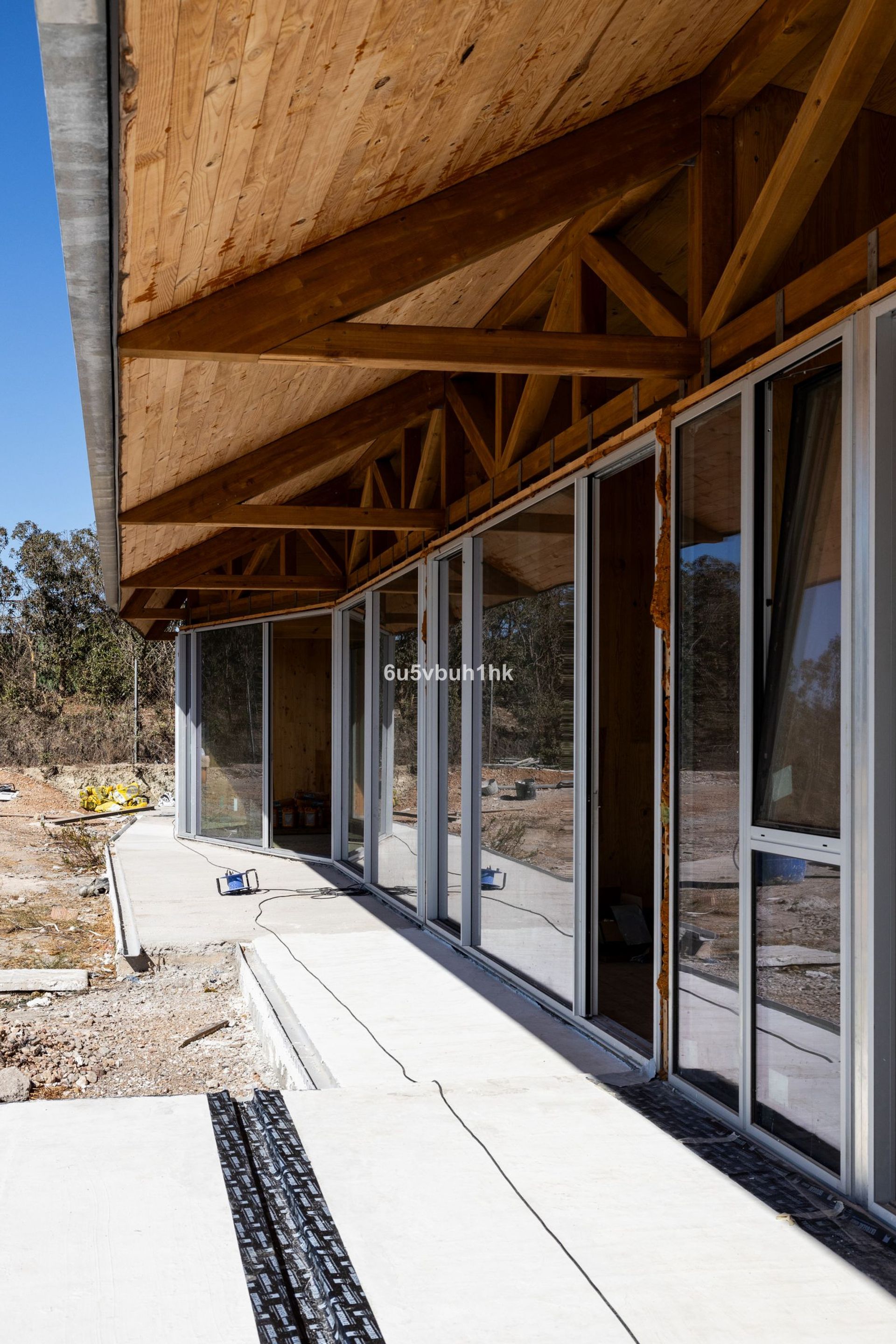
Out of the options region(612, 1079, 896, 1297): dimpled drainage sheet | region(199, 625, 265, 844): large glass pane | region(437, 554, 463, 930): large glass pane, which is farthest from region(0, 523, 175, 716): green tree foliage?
region(612, 1079, 896, 1297): dimpled drainage sheet

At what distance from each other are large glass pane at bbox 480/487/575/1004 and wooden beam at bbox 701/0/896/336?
5.15 ft

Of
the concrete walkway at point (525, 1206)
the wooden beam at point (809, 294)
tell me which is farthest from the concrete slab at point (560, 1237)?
the wooden beam at point (809, 294)

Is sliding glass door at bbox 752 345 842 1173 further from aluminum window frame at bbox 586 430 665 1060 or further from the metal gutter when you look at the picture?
the metal gutter

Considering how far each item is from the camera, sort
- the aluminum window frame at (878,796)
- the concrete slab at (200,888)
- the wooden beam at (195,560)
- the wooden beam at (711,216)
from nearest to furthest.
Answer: the aluminum window frame at (878,796) < the wooden beam at (711,216) < the concrete slab at (200,888) < the wooden beam at (195,560)

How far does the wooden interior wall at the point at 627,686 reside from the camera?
23.7 ft

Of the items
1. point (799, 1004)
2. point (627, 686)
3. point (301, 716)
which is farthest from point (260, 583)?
point (799, 1004)

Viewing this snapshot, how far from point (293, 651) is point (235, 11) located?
10006 mm

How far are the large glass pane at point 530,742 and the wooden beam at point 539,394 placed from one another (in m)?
0.35

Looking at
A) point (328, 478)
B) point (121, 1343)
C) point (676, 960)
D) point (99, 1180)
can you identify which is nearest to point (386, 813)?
point (328, 478)

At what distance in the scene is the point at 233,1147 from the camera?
336cm

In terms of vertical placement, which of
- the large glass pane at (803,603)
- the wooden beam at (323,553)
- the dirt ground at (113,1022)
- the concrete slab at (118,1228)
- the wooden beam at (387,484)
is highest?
the wooden beam at (387,484)

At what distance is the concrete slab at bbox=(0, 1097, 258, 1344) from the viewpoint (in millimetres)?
→ 2387

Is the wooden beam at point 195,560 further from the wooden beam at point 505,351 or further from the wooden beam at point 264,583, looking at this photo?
the wooden beam at point 505,351

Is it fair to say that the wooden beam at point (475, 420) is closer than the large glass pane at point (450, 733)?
Yes
